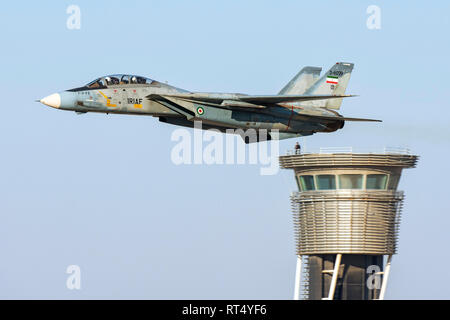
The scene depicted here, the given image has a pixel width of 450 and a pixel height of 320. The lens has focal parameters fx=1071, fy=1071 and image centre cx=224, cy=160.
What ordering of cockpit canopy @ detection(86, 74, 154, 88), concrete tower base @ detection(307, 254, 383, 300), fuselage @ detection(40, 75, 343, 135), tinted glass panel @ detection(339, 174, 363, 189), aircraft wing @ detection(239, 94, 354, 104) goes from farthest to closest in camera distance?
tinted glass panel @ detection(339, 174, 363, 189), concrete tower base @ detection(307, 254, 383, 300), aircraft wing @ detection(239, 94, 354, 104), cockpit canopy @ detection(86, 74, 154, 88), fuselage @ detection(40, 75, 343, 135)

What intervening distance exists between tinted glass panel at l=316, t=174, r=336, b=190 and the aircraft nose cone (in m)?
39.7

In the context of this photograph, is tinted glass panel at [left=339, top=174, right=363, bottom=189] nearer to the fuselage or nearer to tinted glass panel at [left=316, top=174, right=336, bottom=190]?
tinted glass panel at [left=316, top=174, right=336, bottom=190]

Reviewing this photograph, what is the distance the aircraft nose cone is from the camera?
50.5 metres

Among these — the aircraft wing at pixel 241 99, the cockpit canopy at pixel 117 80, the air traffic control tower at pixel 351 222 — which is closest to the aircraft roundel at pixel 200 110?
the aircraft wing at pixel 241 99

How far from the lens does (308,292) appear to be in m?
86.2

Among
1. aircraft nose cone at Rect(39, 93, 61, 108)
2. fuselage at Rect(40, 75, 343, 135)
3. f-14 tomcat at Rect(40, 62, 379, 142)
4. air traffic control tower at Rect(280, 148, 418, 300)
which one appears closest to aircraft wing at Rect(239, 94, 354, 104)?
f-14 tomcat at Rect(40, 62, 379, 142)

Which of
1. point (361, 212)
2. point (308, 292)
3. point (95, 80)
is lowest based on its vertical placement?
point (308, 292)

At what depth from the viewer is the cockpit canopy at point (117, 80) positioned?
5238 cm

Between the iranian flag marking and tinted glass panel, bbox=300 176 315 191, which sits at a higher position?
the iranian flag marking

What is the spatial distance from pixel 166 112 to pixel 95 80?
3.84 metres

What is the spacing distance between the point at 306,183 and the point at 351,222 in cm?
520

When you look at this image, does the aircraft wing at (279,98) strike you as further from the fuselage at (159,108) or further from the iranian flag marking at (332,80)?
the iranian flag marking at (332,80)
